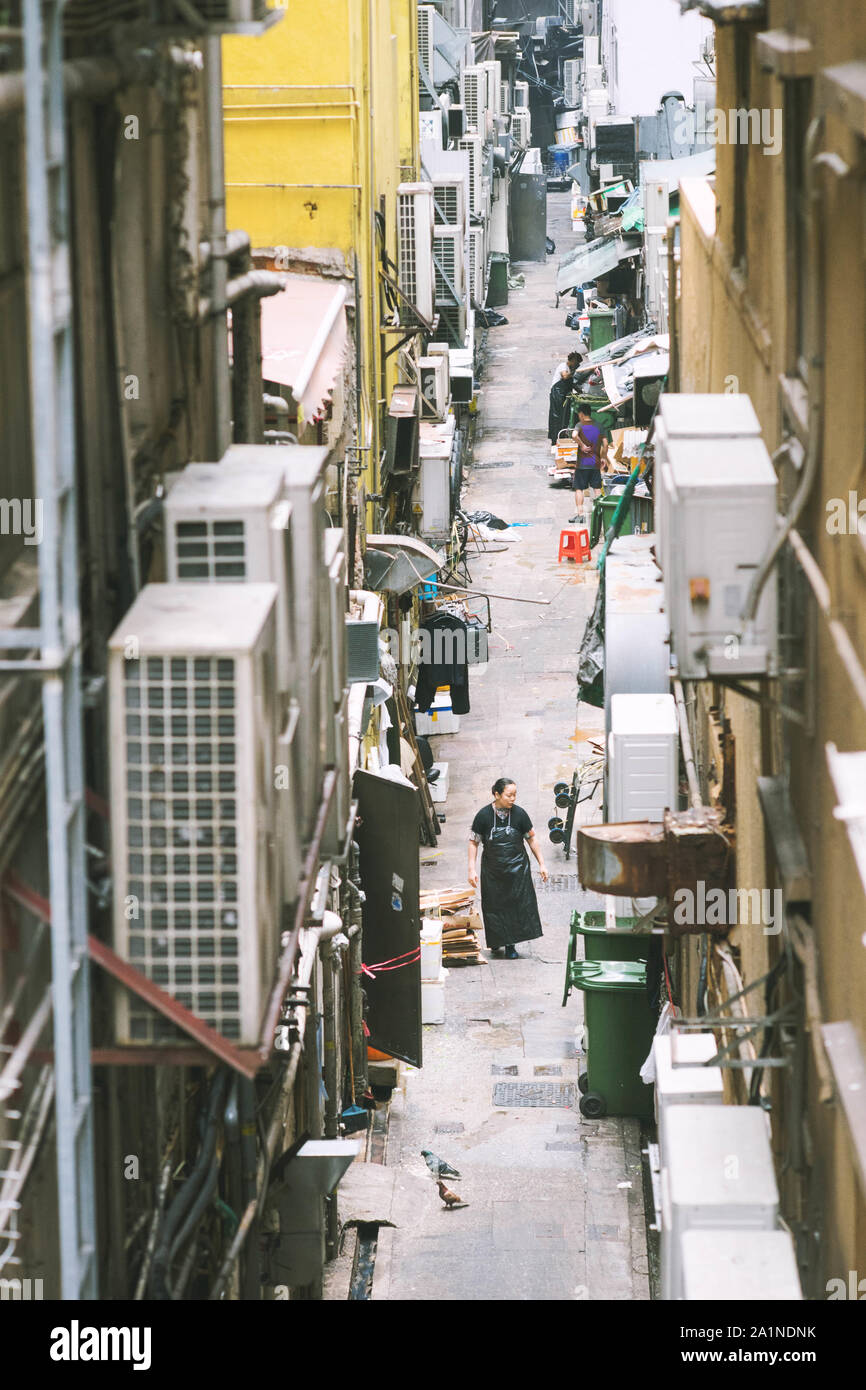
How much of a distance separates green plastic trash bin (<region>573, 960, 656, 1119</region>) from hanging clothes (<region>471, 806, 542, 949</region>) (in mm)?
2835

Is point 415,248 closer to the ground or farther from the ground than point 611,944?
farther from the ground

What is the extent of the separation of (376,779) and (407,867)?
2.25 feet

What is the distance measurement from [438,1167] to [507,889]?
13.5 feet

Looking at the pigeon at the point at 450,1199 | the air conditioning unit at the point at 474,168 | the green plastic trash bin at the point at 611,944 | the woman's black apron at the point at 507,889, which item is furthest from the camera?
the air conditioning unit at the point at 474,168

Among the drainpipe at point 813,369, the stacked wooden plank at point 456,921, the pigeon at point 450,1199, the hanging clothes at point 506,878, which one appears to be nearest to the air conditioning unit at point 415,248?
the hanging clothes at point 506,878

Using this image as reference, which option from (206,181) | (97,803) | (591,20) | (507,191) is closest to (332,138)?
(206,181)

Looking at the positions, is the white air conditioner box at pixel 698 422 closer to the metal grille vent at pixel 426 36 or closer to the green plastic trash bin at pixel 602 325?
the metal grille vent at pixel 426 36

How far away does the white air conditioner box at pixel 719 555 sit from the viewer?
736cm

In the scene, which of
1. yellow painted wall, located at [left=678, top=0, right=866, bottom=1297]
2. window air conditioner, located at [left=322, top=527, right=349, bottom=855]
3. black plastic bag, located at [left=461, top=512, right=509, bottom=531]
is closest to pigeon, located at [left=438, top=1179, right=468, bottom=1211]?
yellow painted wall, located at [left=678, top=0, right=866, bottom=1297]

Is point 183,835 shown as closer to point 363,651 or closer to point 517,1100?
point 363,651

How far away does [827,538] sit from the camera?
6.87 m

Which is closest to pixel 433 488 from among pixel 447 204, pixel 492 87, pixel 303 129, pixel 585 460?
pixel 447 204

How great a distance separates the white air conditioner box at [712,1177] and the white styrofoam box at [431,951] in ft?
29.0

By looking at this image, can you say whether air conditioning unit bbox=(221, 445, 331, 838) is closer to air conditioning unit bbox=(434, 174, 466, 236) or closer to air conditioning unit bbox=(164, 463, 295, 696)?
air conditioning unit bbox=(164, 463, 295, 696)
